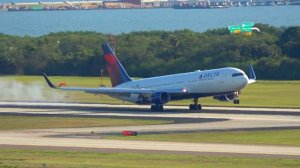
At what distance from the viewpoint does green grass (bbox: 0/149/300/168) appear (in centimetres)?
5428

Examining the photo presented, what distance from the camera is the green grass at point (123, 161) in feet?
178

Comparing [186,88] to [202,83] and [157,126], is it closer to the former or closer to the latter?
[202,83]

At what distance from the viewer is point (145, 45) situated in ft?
514

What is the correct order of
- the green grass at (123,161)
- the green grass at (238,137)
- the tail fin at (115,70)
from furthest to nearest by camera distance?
the tail fin at (115,70) → the green grass at (238,137) → the green grass at (123,161)

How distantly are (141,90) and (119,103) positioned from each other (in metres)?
8.95

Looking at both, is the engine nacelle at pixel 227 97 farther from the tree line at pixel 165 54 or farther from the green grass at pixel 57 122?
the tree line at pixel 165 54

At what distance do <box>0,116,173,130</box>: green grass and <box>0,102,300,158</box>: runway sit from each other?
8.48 ft

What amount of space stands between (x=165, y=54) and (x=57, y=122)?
71199 mm

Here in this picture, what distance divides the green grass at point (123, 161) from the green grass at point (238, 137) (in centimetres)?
838

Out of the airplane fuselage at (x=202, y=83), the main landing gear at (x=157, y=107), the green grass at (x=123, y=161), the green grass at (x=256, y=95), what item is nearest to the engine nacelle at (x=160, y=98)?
the main landing gear at (x=157, y=107)

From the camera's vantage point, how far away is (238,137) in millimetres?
68438

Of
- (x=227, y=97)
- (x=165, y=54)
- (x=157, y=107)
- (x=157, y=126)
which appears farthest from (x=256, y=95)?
(x=165, y=54)

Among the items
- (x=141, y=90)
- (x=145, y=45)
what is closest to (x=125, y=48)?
(x=145, y=45)

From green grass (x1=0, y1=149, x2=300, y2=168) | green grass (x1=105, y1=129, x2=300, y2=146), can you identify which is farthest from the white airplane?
green grass (x1=0, y1=149, x2=300, y2=168)
